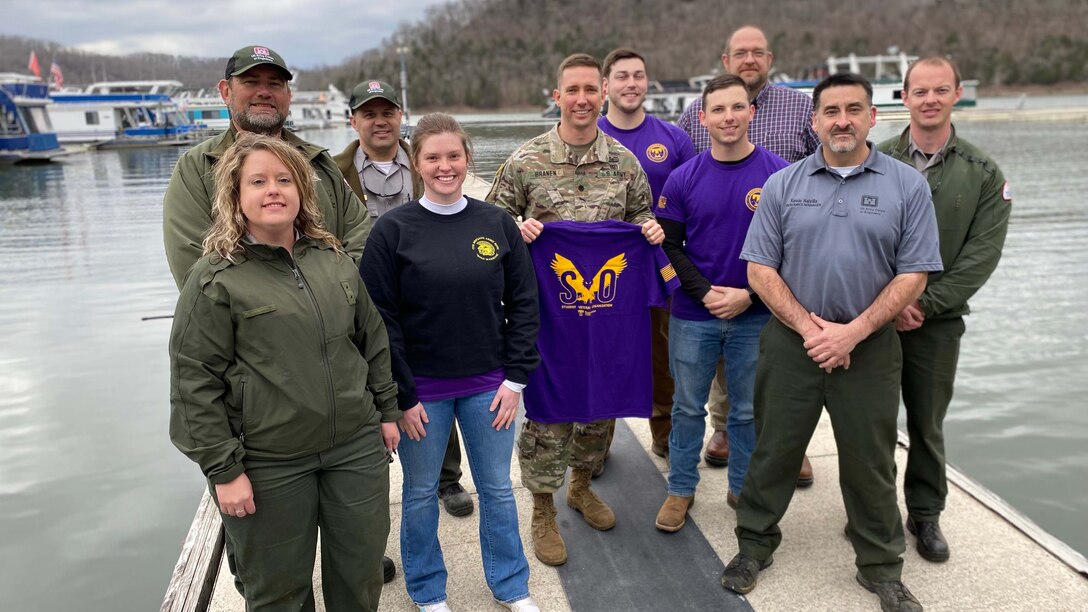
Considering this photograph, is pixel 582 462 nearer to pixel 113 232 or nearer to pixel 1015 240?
pixel 1015 240

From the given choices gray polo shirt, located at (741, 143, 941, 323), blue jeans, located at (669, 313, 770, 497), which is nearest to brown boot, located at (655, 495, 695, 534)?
blue jeans, located at (669, 313, 770, 497)

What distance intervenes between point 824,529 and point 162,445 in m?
5.74

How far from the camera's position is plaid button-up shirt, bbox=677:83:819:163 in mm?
4238

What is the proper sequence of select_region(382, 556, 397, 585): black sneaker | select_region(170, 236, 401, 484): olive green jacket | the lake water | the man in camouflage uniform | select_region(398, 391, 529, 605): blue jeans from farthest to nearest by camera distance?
1. the lake water
2. the man in camouflage uniform
3. select_region(382, 556, 397, 585): black sneaker
4. select_region(398, 391, 529, 605): blue jeans
5. select_region(170, 236, 401, 484): olive green jacket

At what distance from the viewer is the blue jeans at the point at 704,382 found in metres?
3.64

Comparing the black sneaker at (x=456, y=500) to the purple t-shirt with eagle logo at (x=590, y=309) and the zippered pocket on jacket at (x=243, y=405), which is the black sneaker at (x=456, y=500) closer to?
the purple t-shirt with eagle logo at (x=590, y=309)

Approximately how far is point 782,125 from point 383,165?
2363 mm

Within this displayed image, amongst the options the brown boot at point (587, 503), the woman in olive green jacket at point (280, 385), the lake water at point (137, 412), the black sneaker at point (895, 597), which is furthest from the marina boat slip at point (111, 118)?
the black sneaker at point (895, 597)

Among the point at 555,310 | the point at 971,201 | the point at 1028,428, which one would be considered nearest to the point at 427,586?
the point at 555,310

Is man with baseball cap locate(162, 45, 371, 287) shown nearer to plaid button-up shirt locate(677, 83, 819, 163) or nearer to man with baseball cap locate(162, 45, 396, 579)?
man with baseball cap locate(162, 45, 396, 579)

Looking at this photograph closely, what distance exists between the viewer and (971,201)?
10.9ft

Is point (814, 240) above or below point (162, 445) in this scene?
above

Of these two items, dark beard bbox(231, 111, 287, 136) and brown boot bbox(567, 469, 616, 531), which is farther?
brown boot bbox(567, 469, 616, 531)

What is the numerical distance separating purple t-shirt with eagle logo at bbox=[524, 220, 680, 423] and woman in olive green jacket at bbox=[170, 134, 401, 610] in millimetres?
1067
